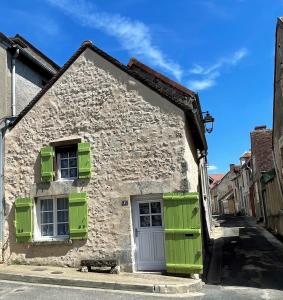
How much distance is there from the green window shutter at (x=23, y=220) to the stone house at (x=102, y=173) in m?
0.03

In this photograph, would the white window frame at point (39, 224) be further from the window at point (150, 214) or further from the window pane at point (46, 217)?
the window at point (150, 214)

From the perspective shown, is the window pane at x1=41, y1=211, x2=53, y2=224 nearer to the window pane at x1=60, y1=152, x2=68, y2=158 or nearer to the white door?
the window pane at x1=60, y1=152, x2=68, y2=158

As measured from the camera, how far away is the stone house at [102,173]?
10.1 metres

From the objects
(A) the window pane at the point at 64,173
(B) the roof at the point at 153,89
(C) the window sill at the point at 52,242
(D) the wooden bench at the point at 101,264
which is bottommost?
(D) the wooden bench at the point at 101,264

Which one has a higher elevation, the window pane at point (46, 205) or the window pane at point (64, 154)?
the window pane at point (64, 154)

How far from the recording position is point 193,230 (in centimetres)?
971

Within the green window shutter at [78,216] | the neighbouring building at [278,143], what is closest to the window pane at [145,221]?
the green window shutter at [78,216]

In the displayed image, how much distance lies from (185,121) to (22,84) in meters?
6.21

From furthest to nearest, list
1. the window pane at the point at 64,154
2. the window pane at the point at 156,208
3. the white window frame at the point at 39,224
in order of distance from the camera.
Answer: the window pane at the point at 64,154 → the white window frame at the point at 39,224 → the window pane at the point at 156,208

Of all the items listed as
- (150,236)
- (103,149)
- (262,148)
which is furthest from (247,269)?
(262,148)

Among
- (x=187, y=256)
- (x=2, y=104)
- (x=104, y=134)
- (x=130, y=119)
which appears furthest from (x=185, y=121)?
(x=2, y=104)

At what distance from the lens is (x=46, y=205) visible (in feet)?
37.5

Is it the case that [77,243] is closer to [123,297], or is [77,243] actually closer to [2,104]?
[123,297]

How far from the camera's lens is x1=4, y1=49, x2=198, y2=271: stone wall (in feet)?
33.8
